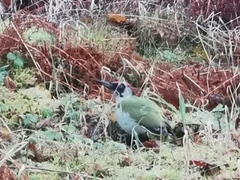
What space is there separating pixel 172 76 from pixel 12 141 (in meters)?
1.28

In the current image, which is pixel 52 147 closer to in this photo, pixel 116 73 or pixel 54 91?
pixel 54 91

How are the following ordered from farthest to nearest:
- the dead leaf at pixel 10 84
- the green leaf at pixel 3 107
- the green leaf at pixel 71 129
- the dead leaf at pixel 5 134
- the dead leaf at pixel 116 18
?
1. the dead leaf at pixel 116 18
2. the dead leaf at pixel 10 84
3. the green leaf at pixel 3 107
4. the green leaf at pixel 71 129
5. the dead leaf at pixel 5 134

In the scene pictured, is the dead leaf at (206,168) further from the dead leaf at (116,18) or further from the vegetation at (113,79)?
the dead leaf at (116,18)

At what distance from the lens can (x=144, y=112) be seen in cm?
325

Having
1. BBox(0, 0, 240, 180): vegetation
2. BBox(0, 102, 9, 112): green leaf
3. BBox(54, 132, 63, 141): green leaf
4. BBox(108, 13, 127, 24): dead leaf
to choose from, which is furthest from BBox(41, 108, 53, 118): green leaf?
BBox(108, 13, 127, 24): dead leaf

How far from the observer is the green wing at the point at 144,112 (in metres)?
3.23

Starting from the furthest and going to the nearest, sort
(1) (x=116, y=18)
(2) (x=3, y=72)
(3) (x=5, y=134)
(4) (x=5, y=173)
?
1. (1) (x=116, y=18)
2. (2) (x=3, y=72)
3. (3) (x=5, y=134)
4. (4) (x=5, y=173)

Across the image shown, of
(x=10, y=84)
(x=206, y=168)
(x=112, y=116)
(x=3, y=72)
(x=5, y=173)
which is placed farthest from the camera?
(x=3, y=72)

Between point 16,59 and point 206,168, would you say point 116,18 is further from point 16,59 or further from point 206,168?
point 206,168

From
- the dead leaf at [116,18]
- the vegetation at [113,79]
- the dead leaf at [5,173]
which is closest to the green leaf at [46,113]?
the vegetation at [113,79]

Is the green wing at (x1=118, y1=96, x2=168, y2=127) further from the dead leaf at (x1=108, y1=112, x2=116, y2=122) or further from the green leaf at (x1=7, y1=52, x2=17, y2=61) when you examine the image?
the green leaf at (x1=7, y1=52, x2=17, y2=61)

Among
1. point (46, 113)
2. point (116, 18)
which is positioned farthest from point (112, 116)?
point (116, 18)

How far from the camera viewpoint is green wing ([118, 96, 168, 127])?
323cm

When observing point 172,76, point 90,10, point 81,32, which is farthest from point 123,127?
point 90,10
